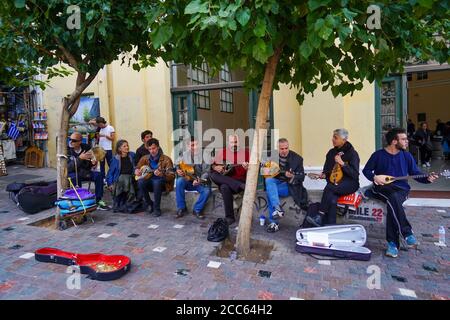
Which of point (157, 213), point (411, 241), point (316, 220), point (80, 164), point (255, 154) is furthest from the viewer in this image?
point (80, 164)

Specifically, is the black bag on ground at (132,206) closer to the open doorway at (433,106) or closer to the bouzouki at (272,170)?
the bouzouki at (272,170)

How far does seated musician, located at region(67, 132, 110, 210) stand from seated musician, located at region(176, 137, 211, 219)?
160cm

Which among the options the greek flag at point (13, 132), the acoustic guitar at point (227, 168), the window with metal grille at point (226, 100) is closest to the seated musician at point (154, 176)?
the acoustic guitar at point (227, 168)

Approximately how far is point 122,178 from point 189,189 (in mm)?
1292

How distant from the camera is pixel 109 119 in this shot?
8969 millimetres

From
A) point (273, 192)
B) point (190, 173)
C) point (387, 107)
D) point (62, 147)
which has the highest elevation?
point (387, 107)

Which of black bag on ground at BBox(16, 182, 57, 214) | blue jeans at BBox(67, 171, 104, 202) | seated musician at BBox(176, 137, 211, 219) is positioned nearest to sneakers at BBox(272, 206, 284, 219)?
seated musician at BBox(176, 137, 211, 219)

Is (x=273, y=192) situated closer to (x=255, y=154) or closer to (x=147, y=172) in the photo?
(x=255, y=154)

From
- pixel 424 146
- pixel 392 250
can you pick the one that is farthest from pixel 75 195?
pixel 424 146

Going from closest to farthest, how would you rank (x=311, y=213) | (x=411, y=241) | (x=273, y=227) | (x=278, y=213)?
(x=411, y=241) → (x=311, y=213) → (x=278, y=213) → (x=273, y=227)

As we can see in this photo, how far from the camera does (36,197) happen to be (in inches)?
240

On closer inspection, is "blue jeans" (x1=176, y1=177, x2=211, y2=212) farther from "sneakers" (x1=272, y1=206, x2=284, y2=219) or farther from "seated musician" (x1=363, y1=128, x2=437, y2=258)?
"seated musician" (x1=363, y1=128, x2=437, y2=258)

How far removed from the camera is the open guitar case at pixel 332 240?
13.3 feet
